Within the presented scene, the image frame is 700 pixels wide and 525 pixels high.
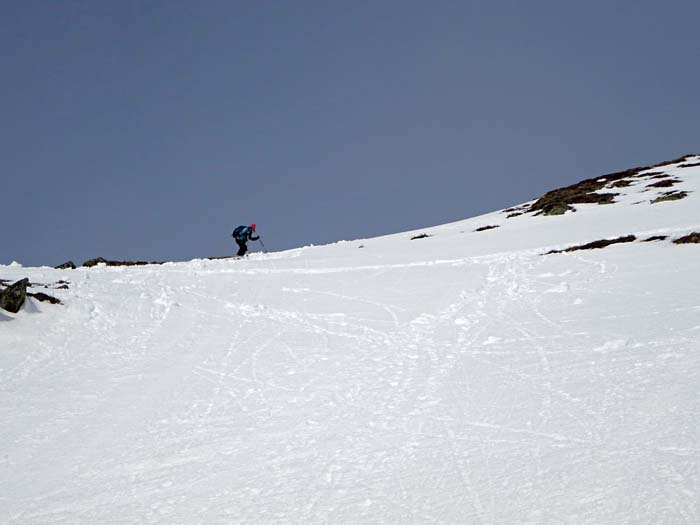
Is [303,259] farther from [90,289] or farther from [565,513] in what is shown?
[565,513]

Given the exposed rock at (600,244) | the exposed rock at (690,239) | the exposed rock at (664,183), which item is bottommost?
the exposed rock at (690,239)

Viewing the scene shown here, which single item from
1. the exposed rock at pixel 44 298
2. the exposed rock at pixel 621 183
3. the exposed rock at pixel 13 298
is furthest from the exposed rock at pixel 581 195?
the exposed rock at pixel 13 298

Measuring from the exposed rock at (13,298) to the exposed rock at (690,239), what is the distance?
19.7 meters

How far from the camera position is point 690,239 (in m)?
19.0

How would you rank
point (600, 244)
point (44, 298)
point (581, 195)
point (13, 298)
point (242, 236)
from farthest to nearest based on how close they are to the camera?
point (581, 195), point (242, 236), point (600, 244), point (44, 298), point (13, 298)

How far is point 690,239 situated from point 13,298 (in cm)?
2005

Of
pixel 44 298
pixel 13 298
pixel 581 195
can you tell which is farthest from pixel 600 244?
pixel 581 195

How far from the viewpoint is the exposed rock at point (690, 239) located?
742 inches

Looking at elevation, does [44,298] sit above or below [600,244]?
above

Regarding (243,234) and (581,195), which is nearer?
(243,234)

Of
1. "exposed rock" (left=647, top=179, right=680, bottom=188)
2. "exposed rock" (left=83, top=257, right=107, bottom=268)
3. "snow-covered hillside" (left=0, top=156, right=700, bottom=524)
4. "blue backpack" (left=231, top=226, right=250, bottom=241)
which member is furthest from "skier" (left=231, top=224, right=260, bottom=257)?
"exposed rock" (left=647, top=179, right=680, bottom=188)

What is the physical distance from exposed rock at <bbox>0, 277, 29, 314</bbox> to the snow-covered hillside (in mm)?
228

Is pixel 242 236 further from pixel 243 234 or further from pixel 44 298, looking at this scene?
pixel 44 298

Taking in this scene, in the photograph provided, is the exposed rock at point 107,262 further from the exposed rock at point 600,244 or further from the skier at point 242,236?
the exposed rock at point 600,244
